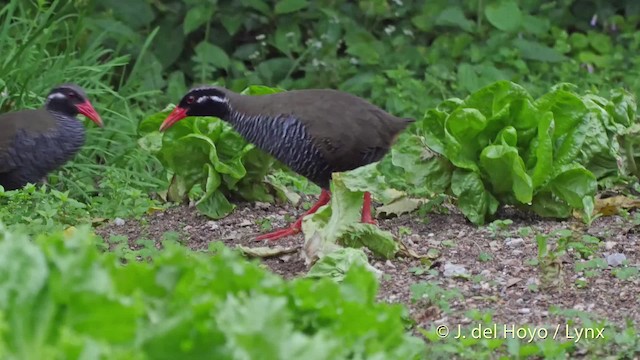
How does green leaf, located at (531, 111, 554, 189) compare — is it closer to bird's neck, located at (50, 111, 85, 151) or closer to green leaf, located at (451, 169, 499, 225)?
green leaf, located at (451, 169, 499, 225)

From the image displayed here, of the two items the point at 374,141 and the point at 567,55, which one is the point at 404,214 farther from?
the point at 567,55

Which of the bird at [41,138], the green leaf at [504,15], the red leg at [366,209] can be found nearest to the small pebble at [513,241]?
the red leg at [366,209]

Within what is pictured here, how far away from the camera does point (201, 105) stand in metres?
7.27

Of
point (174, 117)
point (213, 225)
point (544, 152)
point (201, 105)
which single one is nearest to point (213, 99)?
point (201, 105)

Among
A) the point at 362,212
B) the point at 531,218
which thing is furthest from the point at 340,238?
the point at 531,218

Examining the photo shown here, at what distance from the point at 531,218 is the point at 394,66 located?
418cm

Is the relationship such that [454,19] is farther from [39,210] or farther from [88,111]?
[39,210]

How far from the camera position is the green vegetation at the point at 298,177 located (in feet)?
10.3

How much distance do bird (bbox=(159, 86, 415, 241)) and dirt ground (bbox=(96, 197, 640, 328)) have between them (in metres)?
0.34

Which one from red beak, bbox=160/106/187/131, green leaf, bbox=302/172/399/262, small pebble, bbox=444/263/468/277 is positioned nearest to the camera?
small pebble, bbox=444/263/468/277

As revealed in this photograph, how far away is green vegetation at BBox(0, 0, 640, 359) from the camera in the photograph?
10.3ft

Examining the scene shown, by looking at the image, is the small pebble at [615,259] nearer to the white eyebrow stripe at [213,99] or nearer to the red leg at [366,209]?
the red leg at [366,209]

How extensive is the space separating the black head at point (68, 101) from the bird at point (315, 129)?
1.18 m
